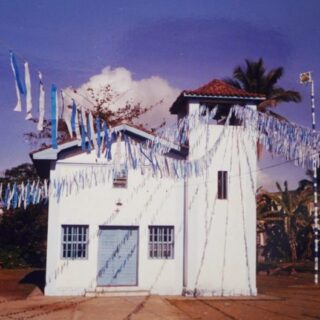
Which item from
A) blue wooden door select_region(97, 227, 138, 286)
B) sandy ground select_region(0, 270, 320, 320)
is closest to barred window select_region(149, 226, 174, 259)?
blue wooden door select_region(97, 227, 138, 286)

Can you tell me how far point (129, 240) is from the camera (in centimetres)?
1895

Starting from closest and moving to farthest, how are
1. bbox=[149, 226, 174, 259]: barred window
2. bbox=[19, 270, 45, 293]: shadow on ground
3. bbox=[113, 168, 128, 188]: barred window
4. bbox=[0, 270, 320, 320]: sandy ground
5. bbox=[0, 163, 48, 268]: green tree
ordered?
bbox=[0, 270, 320, 320]: sandy ground < bbox=[149, 226, 174, 259]: barred window < bbox=[113, 168, 128, 188]: barred window < bbox=[19, 270, 45, 293]: shadow on ground < bbox=[0, 163, 48, 268]: green tree

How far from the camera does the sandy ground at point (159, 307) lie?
46.0ft

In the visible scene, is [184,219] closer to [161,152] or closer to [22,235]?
[161,152]

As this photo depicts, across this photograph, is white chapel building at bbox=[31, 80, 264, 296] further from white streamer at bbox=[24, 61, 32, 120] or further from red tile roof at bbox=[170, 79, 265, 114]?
white streamer at bbox=[24, 61, 32, 120]

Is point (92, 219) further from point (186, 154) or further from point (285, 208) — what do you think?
point (285, 208)

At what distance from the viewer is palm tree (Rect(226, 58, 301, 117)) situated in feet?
111

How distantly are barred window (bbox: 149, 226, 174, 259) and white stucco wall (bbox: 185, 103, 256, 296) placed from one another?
80cm

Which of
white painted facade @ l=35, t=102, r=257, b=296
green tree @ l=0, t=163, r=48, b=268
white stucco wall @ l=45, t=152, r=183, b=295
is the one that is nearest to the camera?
white stucco wall @ l=45, t=152, r=183, b=295

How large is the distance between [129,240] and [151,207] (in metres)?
1.56

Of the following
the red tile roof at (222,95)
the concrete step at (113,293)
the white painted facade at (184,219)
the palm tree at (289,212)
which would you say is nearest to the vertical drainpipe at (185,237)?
the white painted facade at (184,219)

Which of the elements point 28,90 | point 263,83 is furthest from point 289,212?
point 28,90

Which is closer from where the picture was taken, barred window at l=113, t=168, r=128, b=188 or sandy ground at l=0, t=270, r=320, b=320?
sandy ground at l=0, t=270, r=320, b=320

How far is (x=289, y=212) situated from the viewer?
31.7m
